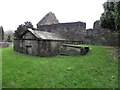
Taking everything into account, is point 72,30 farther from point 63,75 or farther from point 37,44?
point 63,75

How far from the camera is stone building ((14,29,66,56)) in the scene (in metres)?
20.2

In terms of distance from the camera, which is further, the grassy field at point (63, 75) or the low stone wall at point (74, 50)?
the low stone wall at point (74, 50)

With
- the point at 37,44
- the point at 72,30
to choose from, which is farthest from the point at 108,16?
the point at 72,30

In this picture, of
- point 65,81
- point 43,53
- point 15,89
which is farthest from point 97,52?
point 15,89

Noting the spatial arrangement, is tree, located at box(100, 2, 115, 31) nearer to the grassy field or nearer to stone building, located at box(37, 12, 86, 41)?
the grassy field

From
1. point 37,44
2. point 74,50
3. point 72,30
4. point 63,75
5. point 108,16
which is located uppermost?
point 108,16

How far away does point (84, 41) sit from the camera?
87.5 feet

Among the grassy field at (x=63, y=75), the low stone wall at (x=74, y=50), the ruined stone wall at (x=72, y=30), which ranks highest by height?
the ruined stone wall at (x=72, y=30)

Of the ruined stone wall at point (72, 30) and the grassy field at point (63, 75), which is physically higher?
the ruined stone wall at point (72, 30)

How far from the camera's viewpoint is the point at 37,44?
2025 centimetres

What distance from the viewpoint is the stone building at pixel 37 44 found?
2016 cm

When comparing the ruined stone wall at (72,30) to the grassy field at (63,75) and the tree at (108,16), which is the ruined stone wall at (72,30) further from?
the grassy field at (63,75)

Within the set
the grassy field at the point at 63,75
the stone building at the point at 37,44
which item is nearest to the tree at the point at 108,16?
the grassy field at the point at 63,75

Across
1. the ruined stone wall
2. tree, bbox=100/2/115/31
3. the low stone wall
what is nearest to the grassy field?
the low stone wall
